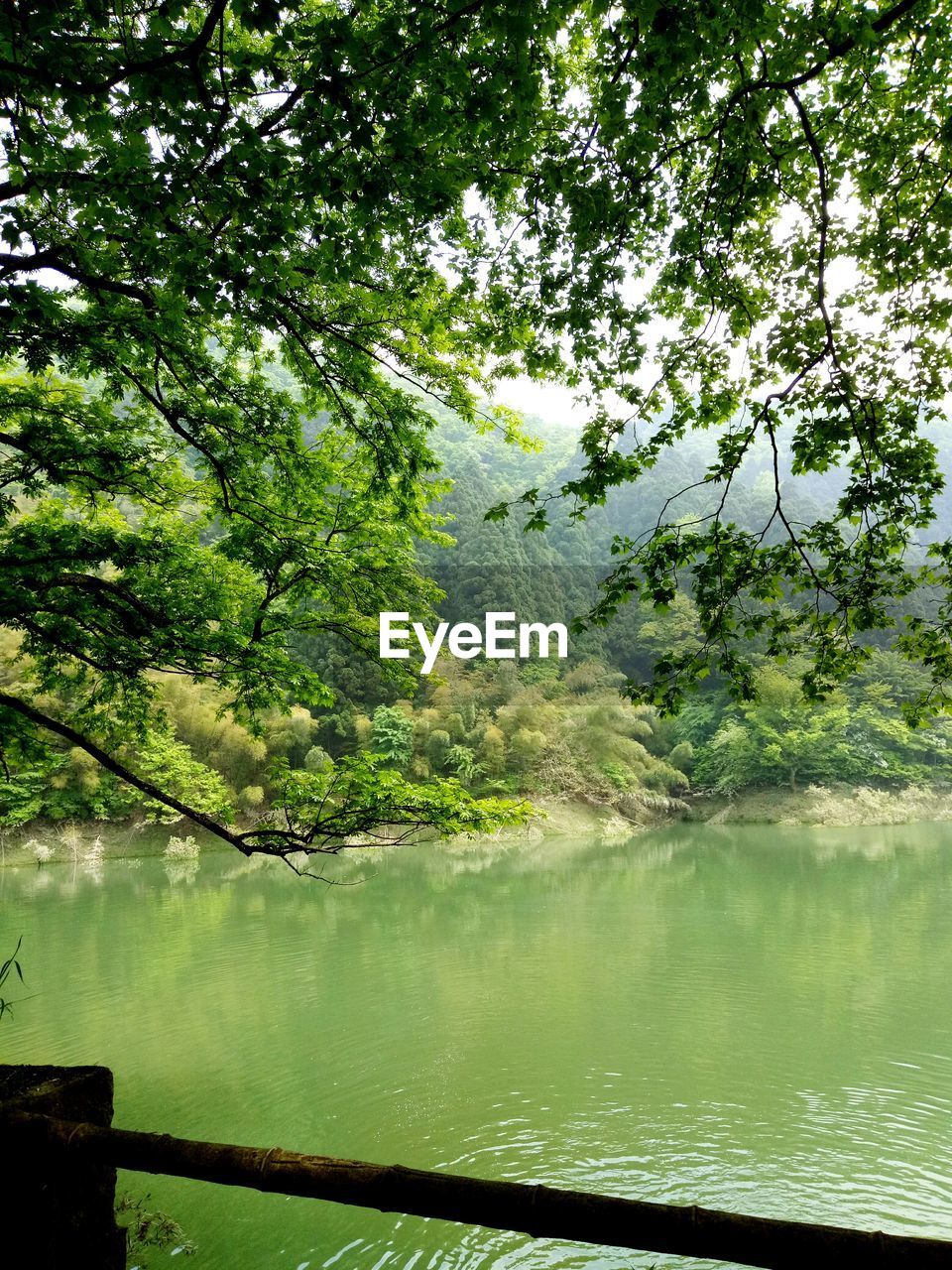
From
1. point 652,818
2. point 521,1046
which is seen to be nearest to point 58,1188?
point 521,1046

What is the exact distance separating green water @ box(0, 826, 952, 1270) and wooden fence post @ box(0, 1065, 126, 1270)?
295 cm

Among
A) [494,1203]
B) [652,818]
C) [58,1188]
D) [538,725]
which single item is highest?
[494,1203]

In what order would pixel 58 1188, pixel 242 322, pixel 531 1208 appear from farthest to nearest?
pixel 242 322, pixel 58 1188, pixel 531 1208

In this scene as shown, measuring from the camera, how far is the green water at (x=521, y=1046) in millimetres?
4367

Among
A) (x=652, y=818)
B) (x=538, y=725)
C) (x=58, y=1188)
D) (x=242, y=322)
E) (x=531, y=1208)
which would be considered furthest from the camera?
(x=652, y=818)

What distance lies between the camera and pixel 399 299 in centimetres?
393

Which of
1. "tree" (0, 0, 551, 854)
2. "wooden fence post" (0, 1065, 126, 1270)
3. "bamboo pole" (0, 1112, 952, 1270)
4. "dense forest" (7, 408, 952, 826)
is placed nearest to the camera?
"bamboo pole" (0, 1112, 952, 1270)

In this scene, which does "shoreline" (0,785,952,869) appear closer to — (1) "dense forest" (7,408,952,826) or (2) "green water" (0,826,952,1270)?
(1) "dense forest" (7,408,952,826)

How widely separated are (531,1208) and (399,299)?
4.02 meters

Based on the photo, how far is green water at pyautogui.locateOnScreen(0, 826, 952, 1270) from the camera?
14.3 ft

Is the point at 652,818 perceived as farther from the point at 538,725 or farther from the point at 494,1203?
the point at 494,1203

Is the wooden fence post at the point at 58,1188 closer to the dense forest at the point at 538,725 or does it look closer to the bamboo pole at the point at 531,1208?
the bamboo pole at the point at 531,1208

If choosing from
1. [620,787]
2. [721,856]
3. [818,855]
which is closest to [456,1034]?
A: [721,856]

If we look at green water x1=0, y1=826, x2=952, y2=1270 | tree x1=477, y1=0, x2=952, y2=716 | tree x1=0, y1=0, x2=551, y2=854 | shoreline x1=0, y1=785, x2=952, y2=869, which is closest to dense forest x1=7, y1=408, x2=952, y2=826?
shoreline x1=0, y1=785, x2=952, y2=869
